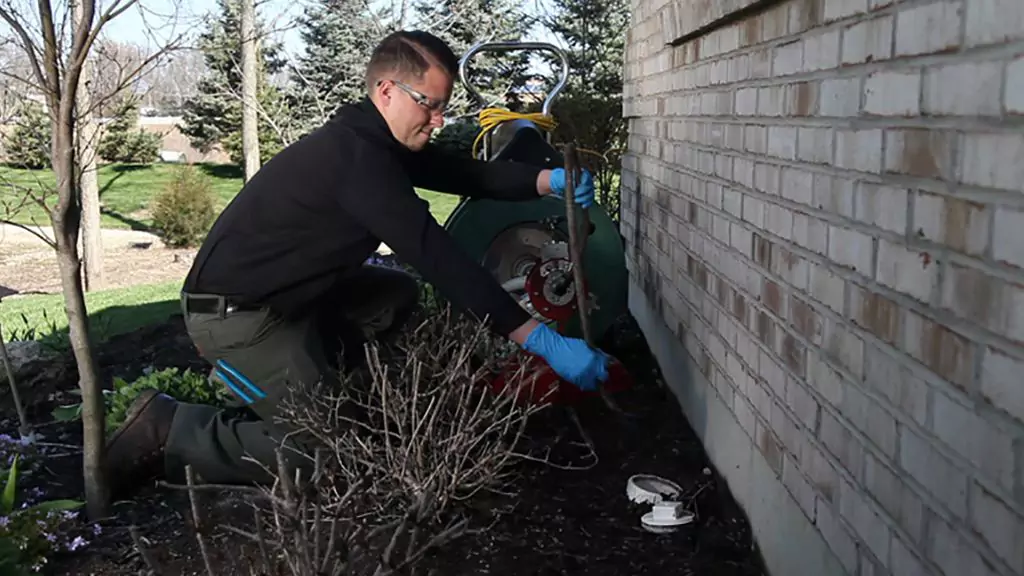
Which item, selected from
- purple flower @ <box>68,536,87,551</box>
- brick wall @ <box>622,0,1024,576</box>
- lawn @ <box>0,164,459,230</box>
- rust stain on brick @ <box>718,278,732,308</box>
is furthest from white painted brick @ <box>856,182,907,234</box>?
lawn @ <box>0,164,459,230</box>

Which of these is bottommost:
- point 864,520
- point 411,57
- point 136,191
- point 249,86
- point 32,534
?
point 136,191

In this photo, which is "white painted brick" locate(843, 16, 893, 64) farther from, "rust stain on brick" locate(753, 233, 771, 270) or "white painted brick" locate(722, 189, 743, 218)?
"white painted brick" locate(722, 189, 743, 218)

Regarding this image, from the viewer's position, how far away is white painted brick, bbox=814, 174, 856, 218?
7.19 feet

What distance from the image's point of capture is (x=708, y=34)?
13.2 feet

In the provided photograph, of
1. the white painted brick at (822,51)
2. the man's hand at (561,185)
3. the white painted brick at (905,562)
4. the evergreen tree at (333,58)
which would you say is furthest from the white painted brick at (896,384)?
the evergreen tree at (333,58)

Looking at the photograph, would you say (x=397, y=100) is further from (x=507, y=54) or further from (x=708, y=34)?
(x=507, y=54)

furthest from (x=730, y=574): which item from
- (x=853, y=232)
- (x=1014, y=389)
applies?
(x=1014, y=389)

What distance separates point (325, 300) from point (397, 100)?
1080mm

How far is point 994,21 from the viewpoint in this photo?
1473mm

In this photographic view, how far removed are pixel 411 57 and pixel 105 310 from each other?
7.24 m

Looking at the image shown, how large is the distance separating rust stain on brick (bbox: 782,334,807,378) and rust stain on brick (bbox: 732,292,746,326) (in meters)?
0.50

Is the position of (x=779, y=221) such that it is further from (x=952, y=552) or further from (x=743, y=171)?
Result: (x=952, y=552)

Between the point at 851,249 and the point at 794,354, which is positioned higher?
the point at 851,249

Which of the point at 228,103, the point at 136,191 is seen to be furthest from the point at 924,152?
the point at 136,191
